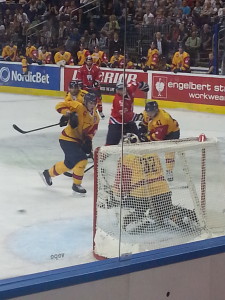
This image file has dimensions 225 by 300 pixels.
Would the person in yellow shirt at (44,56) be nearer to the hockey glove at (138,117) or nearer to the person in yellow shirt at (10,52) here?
the person in yellow shirt at (10,52)

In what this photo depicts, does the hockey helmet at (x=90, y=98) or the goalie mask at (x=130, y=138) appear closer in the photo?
the goalie mask at (x=130, y=138)

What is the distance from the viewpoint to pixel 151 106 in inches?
111

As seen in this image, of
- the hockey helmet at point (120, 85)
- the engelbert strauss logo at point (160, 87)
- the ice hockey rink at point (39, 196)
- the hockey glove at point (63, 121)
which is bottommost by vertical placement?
the ice hockey rink at point (39, 196)

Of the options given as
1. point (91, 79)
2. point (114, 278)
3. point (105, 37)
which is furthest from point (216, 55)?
point (114, 278)

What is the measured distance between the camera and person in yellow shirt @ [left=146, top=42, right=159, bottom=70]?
2.42 m

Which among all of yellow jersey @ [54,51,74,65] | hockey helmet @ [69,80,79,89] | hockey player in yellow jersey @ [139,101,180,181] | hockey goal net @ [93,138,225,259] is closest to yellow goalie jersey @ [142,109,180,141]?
hockey player in yellow jersey @ [139,101,180,181]

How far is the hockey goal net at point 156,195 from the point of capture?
2.05 m

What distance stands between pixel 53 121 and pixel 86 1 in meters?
1.44

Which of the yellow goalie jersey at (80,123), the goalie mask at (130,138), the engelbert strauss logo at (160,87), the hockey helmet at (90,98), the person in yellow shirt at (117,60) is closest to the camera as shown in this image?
the person in yellow shirt at (117,60)

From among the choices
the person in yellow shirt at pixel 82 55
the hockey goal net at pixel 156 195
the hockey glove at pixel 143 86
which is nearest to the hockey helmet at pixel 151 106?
the hockey glove at pixel 143 86

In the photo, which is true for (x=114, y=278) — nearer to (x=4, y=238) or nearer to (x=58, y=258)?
(x=58, y=258)

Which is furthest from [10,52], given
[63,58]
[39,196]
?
[39,196]

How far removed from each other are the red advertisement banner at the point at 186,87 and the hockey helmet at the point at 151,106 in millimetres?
38

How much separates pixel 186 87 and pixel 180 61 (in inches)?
15.4
